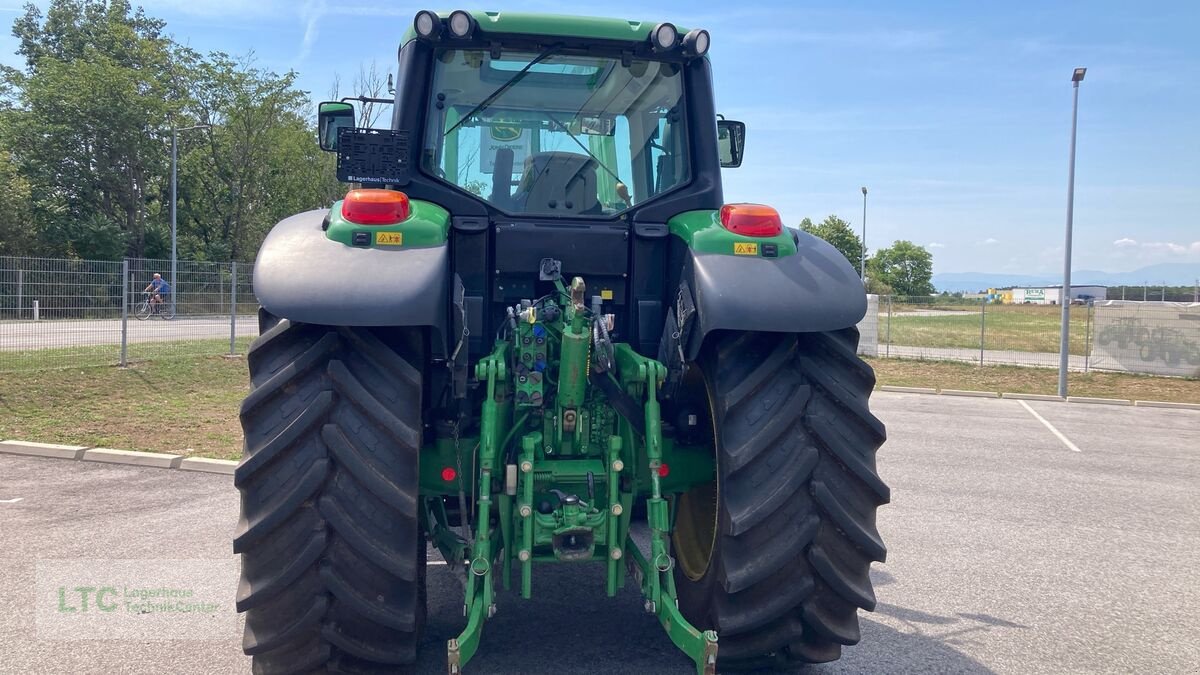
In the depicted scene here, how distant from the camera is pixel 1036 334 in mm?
23078

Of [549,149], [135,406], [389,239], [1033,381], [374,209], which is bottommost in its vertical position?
[135,406]

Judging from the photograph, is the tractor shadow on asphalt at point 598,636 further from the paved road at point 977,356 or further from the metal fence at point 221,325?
the paved road at point 977,356

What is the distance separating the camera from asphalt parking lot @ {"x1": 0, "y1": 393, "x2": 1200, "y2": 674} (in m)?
4.16

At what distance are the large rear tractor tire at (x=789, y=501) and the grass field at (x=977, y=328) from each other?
2013cm

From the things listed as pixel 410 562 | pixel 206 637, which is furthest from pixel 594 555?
pixel 206 637

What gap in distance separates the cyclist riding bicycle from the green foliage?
20.7 meters

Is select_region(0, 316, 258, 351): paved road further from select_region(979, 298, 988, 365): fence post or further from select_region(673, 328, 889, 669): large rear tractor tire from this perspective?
select_region(979, 298, 988, 365): fence post

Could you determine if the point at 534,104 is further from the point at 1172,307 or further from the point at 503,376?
the point at 1172,307

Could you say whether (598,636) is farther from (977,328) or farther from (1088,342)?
(977,328)

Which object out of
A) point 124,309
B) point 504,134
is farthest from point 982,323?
point 504,134

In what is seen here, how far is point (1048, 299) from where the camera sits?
103 metres

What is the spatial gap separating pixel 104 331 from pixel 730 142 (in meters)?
11.8

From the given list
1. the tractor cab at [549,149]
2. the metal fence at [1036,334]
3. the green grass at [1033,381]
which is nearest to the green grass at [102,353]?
the tractor cab at [549,149]

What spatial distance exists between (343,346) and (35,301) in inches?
449
